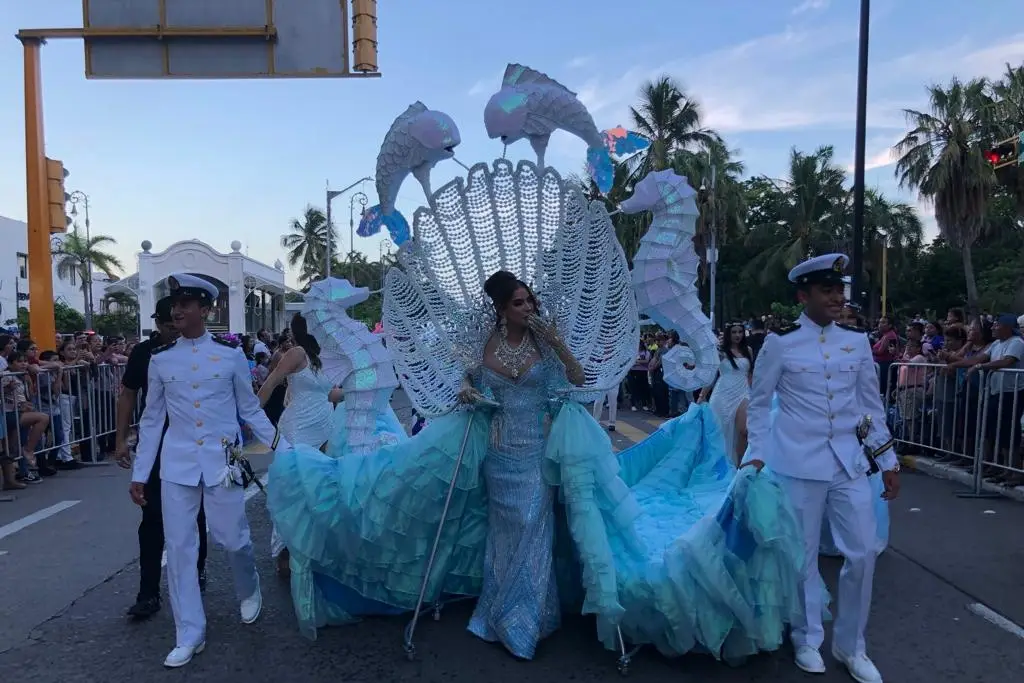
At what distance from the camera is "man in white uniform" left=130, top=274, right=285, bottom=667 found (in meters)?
4.01

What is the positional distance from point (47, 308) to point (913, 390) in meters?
11.0

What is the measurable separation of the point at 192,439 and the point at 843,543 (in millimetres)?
3176

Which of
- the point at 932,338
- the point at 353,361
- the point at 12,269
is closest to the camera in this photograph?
the point at 353,361

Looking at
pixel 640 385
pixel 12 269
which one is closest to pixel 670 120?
pixel 640 385

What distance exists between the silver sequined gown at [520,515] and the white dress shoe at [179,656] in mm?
1393

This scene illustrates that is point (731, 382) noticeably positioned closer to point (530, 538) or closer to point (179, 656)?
point (530, 538)

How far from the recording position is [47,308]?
420 inches

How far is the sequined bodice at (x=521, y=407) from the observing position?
161 inches

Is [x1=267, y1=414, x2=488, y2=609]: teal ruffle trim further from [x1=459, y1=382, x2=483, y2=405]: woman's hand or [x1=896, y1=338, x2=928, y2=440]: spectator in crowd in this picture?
[x1=896, y1=338, x2=928, y2=440]: spectator in crowd

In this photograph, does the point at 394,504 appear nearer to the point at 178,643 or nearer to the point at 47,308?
the point at 178,643

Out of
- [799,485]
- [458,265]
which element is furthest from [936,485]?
[458,265]

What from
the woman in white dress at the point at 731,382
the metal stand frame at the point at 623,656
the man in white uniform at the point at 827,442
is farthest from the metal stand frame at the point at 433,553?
the woman in white dress at the point at 731,382

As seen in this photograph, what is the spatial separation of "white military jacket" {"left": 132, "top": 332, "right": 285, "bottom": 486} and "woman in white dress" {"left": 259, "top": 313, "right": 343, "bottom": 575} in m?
1.74

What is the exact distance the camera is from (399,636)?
14.1 ft
